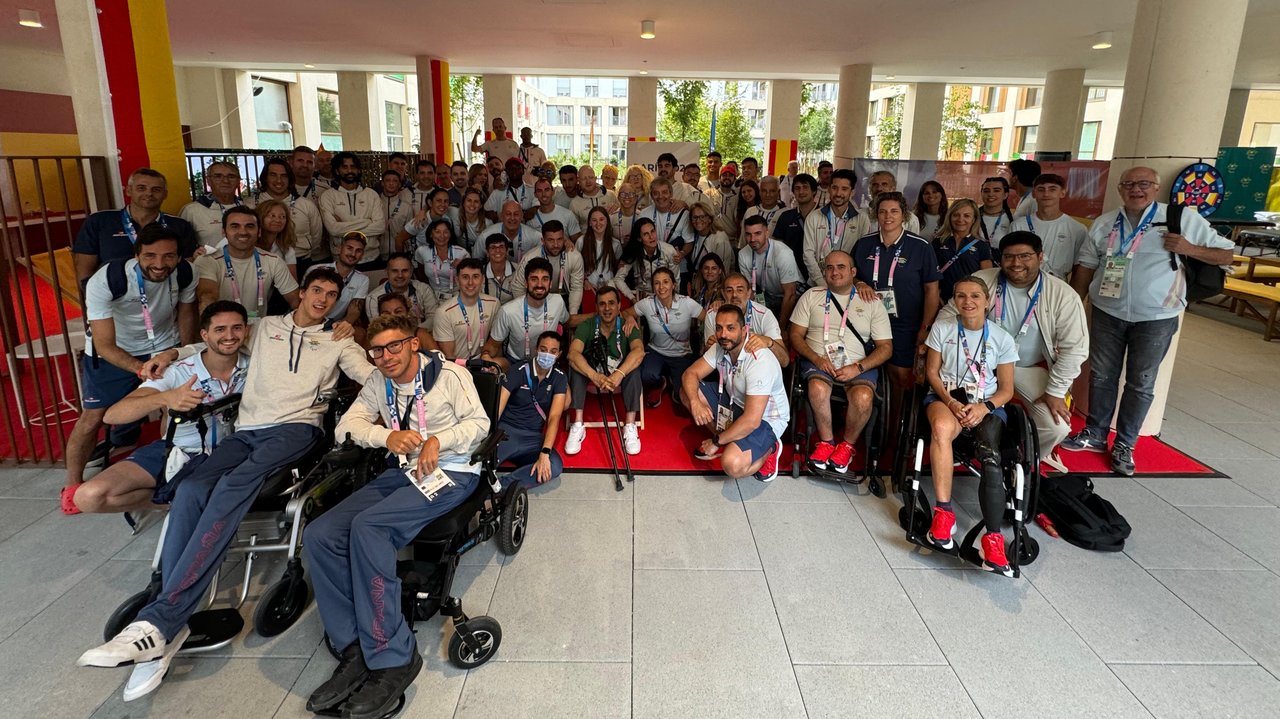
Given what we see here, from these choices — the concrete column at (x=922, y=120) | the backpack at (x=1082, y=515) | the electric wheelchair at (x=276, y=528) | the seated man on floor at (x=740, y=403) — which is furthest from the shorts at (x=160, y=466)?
the concrete column at (x=922, y=120)

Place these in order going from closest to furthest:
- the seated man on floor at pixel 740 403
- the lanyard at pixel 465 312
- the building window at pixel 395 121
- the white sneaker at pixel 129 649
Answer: the white sneaker at pixel 129 649
the seated man on floor at pixel 740 403
the lanyard at pixel 465 312
the building window at pixel 395 121

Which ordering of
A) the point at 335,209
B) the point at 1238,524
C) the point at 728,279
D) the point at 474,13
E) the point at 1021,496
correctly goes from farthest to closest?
the point at 474,13, the point at 335,209, the point at 728,279, the point at 1238,524, the point at 1021,496

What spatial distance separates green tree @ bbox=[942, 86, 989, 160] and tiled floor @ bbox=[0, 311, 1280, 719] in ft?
85.2

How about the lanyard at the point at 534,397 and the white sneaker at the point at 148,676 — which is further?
the lanyard at the point at 534,397

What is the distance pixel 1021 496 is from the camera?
9.85 feet

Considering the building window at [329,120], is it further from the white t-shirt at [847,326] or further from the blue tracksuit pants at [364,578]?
the blue tracksuit pants at [364,578]

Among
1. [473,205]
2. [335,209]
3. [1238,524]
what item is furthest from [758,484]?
[335,209]

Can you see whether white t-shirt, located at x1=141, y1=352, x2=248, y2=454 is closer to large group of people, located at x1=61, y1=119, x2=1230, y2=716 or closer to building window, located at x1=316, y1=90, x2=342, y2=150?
large group of people, located at x1=61, y1=119, x2=1230, y2=716

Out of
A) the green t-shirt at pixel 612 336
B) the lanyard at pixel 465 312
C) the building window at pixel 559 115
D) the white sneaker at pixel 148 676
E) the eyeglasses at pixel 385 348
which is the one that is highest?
the building window at pixel 559 115

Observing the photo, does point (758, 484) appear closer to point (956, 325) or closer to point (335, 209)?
point (956, 325)

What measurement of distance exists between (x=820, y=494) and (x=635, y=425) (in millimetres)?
1238

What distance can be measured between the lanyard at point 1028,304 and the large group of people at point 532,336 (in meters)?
0.01

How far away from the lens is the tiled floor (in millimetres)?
2262

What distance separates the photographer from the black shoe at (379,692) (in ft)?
6.90
